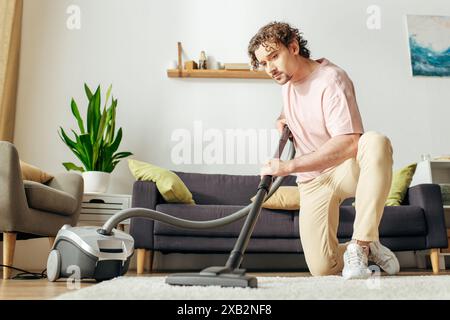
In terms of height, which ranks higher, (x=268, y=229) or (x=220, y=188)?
(x=220, y=188)

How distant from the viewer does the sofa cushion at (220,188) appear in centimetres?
320

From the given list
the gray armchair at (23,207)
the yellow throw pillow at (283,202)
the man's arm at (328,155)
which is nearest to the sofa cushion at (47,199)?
the gray armchair at (23,207)

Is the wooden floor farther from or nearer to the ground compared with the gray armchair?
nearer to the ground

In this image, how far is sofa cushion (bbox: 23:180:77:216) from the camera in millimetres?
2316

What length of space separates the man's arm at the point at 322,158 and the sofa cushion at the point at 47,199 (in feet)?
4.53

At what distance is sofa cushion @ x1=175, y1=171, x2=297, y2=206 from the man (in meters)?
1.42

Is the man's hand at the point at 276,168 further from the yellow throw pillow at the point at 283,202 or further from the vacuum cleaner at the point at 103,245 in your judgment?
the yellow throw pillow at the point at 283,202

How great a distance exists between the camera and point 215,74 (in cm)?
374

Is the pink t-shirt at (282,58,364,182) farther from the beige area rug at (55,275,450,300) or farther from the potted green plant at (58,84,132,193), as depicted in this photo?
the potted green plant at (58,84,132,193)

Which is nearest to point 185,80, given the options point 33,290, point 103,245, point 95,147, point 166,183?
point 95,147

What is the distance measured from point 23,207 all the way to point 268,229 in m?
1.33

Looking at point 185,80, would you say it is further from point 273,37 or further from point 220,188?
point 273,37

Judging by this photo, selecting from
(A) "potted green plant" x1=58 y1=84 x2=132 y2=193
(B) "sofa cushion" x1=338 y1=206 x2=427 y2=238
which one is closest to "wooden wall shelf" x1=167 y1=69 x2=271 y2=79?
(A) "potted green plant" x1=58 y1=84 x2=132 y2=193

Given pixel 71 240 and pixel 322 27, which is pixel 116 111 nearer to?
pixel 322 27
